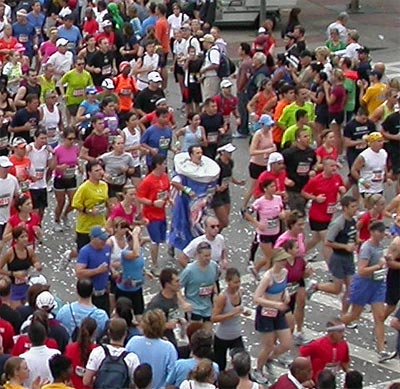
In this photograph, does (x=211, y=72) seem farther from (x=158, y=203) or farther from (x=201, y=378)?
(x=201, y=378)

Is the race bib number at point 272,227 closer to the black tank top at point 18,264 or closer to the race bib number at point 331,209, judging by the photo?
the race bib number at point 331,209

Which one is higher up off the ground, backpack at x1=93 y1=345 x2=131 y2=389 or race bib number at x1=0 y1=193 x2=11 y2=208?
backpack at x1=93 y1=345 x2=131 y2=389

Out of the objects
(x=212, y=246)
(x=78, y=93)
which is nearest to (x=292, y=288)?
(x=212, y=246)

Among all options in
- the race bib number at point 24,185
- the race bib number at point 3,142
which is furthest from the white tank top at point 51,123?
the race bib number at point 24,185

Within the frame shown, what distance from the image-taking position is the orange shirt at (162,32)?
79.2ft

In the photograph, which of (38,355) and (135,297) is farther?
(135,297)

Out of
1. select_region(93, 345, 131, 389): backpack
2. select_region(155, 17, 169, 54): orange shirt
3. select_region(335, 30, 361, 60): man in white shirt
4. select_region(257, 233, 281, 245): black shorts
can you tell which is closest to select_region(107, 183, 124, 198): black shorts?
select_region(257, 233, 281, 245): black shorts

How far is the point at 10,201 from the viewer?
14.5m

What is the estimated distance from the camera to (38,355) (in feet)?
32.9

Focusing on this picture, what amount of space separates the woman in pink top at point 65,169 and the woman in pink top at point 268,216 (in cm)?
268

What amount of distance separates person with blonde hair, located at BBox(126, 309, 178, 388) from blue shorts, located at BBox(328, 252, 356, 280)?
11.7 feet

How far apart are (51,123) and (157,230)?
10.8 feet

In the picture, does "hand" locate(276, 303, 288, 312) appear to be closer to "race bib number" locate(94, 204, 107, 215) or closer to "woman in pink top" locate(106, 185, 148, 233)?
"woman in pink top" locate(106, 185, 148, 233)

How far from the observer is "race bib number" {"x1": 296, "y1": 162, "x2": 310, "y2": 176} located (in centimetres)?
1552
